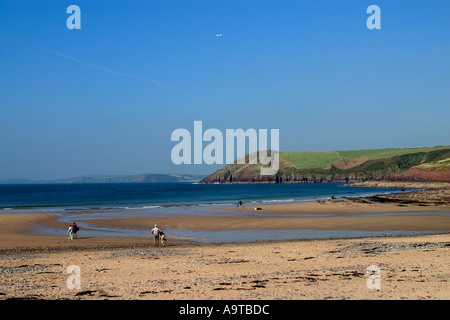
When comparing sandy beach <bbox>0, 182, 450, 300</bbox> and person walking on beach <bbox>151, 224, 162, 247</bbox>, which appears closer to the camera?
sandy beach <bbox>0, 182, 450, 300</bbox>

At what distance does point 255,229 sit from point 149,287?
23380mm

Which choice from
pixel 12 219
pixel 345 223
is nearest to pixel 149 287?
pixel 345 223

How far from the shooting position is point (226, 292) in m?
12.5

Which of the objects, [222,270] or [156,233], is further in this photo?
[156,233]

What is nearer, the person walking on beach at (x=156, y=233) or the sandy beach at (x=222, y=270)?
the sandy beach at (x=222, y=270)

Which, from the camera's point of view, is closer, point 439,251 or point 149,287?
point 149,287
